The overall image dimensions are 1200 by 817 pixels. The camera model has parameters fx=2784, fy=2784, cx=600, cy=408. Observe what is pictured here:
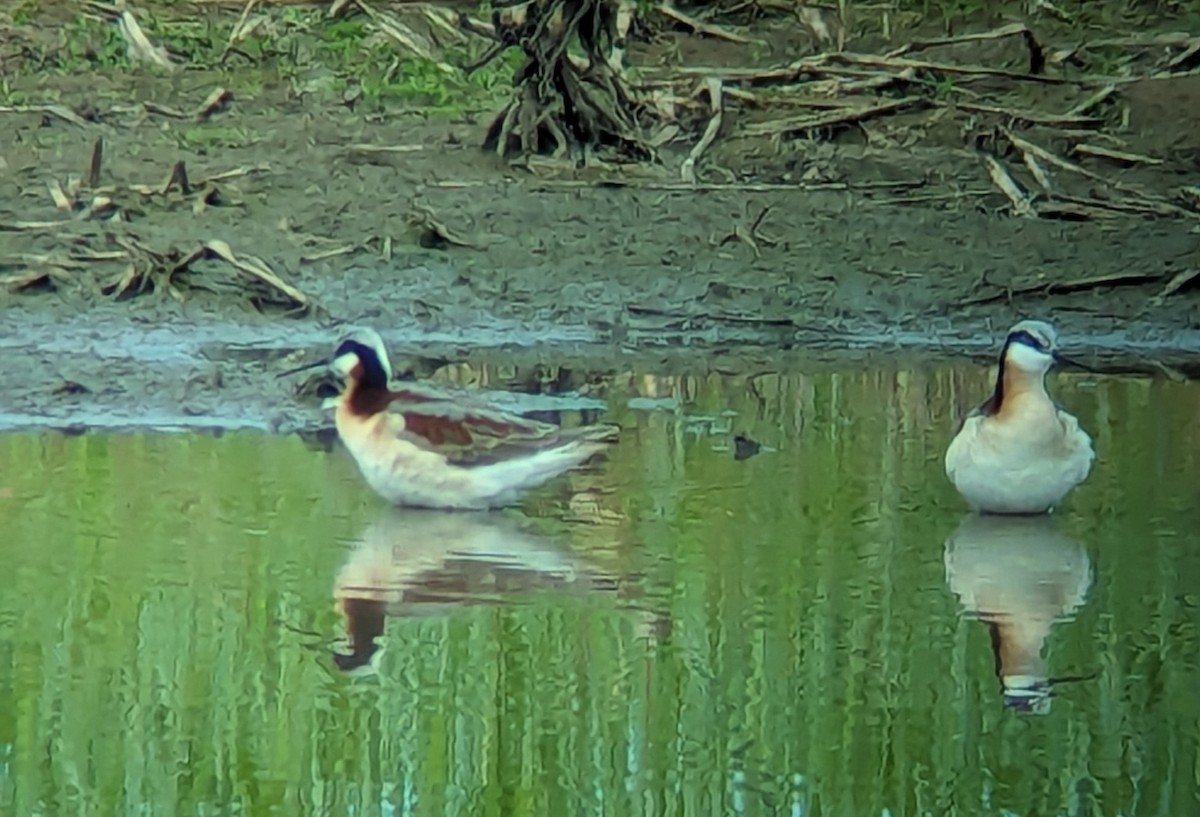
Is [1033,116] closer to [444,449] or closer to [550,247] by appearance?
[550,247]

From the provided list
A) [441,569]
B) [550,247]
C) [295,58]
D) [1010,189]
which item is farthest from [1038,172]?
[441,569]

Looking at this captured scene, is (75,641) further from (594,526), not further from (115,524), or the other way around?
(594,526)

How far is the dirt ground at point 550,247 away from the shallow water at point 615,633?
0.30 meters

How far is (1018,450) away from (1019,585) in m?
0.14

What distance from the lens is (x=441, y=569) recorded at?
2.37 metres

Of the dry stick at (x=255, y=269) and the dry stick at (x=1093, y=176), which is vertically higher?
the dry stick at (x=1093, y=176)

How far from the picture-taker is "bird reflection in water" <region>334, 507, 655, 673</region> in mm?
2289

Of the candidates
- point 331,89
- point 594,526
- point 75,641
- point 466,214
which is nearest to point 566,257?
point 466,214

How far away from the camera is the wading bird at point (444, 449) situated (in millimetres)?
2461

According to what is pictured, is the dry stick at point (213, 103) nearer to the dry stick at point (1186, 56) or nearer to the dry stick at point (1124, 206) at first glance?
the dry stick at point (1124, 206)

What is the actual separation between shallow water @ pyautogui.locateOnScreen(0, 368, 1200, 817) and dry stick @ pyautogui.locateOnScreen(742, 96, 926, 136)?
0.70 metres

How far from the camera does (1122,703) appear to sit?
2137 millimetres

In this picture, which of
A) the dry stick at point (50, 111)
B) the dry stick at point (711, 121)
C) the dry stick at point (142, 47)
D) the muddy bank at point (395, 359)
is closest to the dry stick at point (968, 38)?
the dry stick at point (711, 121)

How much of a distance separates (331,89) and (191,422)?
2.79 ft
